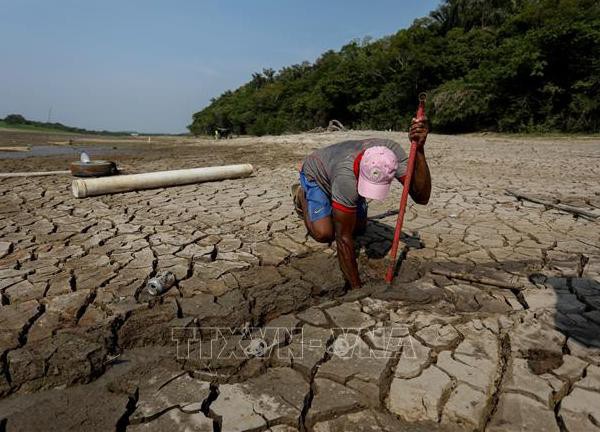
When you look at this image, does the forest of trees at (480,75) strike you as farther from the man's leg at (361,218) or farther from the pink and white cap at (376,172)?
the pink and white cap at (376,172)

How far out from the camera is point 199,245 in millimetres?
2857

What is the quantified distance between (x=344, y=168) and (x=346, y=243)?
17.9 inches

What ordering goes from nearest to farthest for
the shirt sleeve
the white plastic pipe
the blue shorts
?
the shirt sleeve, the blue shorts, the white plastic pipe

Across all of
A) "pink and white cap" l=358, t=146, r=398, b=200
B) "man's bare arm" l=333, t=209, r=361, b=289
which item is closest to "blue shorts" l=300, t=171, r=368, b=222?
"man's bare arm" l=333, t=209, r=361, b=289

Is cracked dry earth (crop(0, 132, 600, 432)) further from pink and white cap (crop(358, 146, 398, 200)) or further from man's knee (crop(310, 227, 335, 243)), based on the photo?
pink and white cap (crop(358, 146, 398, 200))

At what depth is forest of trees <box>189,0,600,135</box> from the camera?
13664mm

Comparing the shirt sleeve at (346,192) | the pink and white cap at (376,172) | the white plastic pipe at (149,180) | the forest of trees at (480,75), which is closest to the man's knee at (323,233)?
the shirt sleeve at (346,192)

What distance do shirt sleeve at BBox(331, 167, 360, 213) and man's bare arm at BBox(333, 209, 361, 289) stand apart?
0.04 meters

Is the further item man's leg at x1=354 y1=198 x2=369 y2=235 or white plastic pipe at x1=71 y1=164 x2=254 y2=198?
white plastic pipe at x1=71 y1=164 x2=254 y2=198

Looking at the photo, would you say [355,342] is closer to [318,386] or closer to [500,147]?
[318,386]

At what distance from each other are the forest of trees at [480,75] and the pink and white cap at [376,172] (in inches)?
577

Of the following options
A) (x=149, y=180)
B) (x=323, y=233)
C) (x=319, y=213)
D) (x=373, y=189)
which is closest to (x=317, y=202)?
(x=319, y=213)

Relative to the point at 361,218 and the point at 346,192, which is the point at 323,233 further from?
the point at 346,192

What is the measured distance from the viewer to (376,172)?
202 cm
